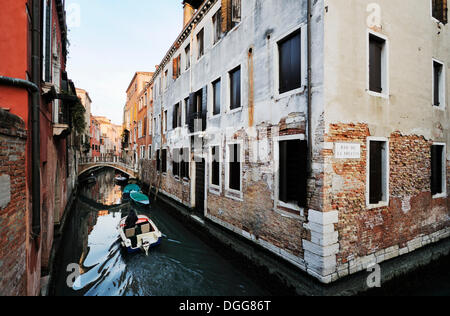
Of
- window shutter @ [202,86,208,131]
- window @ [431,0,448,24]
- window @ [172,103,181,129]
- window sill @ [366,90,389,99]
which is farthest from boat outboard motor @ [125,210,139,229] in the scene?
window @ [431,0,448,24]

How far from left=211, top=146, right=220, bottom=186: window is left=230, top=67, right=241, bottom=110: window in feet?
5.65

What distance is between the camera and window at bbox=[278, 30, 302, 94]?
505 cm

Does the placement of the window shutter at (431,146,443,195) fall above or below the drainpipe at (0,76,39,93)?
below

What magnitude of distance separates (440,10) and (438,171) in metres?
4.79

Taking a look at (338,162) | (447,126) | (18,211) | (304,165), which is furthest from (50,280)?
(447,126)

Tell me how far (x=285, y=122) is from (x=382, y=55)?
280 cm

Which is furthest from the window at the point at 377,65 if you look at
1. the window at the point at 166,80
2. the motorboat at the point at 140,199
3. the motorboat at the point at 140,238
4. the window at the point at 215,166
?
the motorboat at the point at 140,199

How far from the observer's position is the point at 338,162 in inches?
176

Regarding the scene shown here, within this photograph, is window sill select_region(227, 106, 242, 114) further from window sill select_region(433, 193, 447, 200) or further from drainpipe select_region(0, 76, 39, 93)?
window sill select_region(433, 193, 447, 200)

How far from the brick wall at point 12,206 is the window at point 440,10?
10346mm

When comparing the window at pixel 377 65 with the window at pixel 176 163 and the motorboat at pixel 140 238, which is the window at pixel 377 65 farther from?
the window at pixel 176 163

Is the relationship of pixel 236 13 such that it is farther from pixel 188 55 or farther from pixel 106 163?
pixel 106 163

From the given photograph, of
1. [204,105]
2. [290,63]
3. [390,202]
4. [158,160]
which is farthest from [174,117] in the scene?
[390,202]

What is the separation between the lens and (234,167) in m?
7.25
